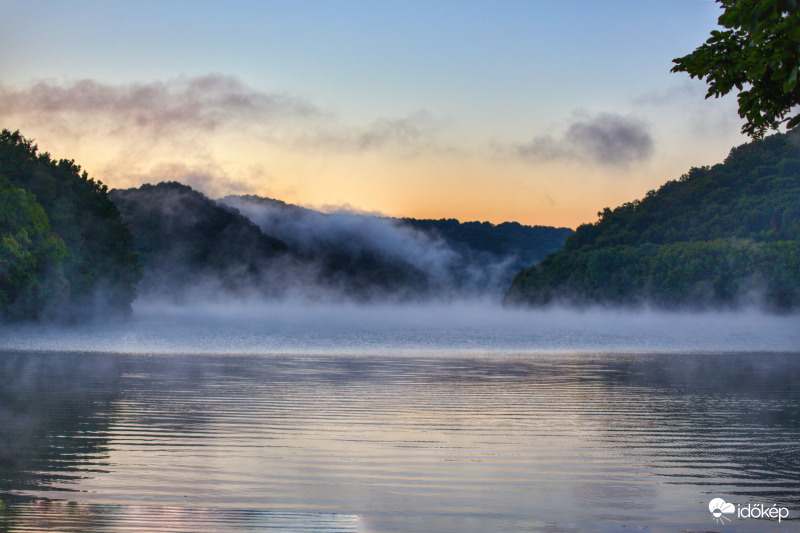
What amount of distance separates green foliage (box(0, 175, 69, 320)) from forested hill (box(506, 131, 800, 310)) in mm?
74373

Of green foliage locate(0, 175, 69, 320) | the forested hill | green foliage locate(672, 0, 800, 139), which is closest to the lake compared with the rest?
green foliage locate(672, 0, 800, 139)

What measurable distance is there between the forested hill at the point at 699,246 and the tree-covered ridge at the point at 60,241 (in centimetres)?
6911

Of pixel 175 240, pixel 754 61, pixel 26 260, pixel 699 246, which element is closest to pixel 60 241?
pixel 26 260

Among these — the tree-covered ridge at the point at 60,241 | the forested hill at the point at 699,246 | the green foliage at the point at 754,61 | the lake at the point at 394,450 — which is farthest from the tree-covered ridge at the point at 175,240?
the green foliage at the point at 754,61

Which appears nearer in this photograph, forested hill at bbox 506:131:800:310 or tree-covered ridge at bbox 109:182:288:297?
forested hill at bbox 506:131:800:310

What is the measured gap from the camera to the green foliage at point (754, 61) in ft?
26.0

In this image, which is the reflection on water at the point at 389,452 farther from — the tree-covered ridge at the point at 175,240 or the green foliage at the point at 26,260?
the tree-covered ridge at the point at 175,240

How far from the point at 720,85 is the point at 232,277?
19343 cm

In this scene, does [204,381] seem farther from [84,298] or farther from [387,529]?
[84,298]

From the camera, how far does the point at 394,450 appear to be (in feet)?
35.5

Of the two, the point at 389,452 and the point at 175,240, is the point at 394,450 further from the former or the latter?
the point at 175,240

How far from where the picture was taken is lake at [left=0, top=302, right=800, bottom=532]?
752 cm

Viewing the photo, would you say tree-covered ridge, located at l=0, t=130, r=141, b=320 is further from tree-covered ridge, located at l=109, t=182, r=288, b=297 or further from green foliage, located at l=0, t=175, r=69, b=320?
tree-covered ridge, located at l=109, t=182, r=288, b=297

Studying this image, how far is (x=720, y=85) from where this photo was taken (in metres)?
9.67
